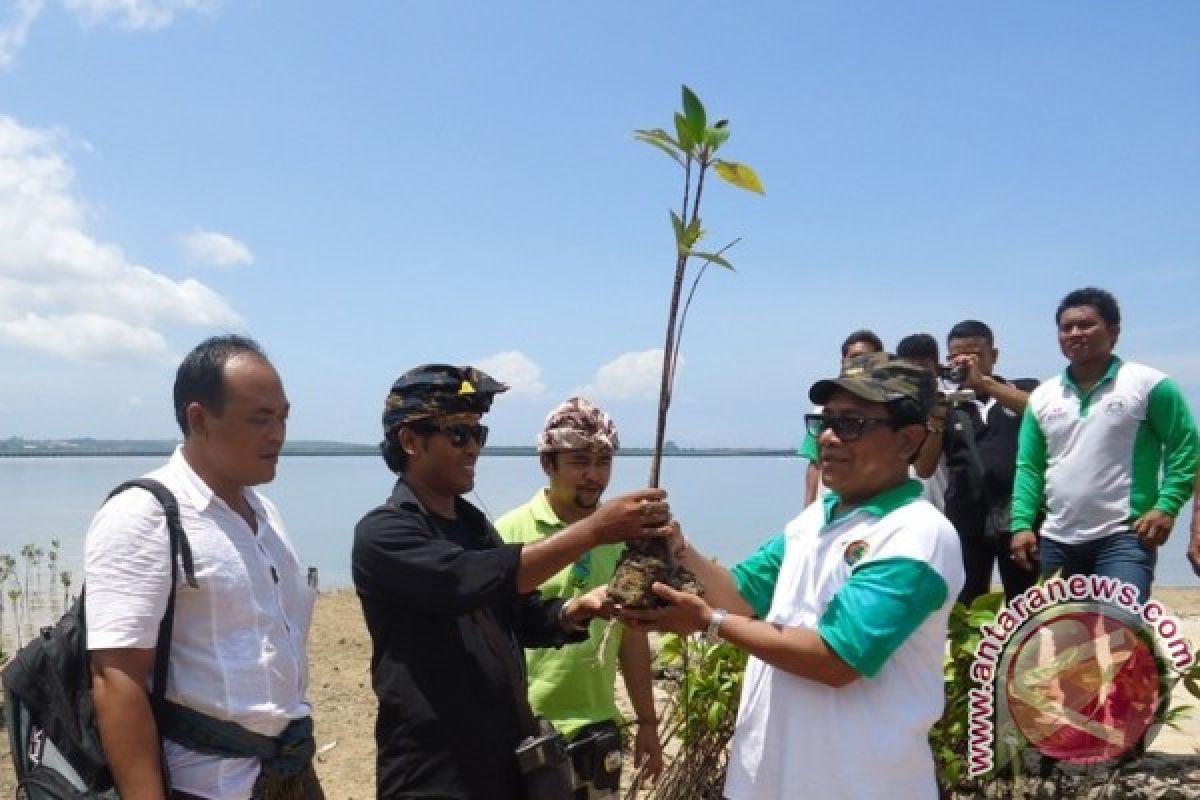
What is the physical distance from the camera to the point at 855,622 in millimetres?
1854

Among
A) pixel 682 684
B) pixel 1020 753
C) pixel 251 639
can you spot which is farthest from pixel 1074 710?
pixel 251 639

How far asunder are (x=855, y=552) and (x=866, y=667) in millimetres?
243

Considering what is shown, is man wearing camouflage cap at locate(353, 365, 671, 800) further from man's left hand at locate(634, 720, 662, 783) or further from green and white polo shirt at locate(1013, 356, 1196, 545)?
green and white polo shirt at locate(1013, 356, 1196, 545)

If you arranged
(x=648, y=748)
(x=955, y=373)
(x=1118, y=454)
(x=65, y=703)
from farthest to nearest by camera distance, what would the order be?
(x=955, y=373) → (x=1118, y=454) → (x=648, y=748) → (x=65, y=703)

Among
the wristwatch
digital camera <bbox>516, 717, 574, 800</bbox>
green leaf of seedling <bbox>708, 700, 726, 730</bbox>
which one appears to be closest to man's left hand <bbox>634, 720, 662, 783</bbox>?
green leaf of seedling <bbox>708, 700, 726, 730</bbox>

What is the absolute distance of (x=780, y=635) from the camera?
1.94m

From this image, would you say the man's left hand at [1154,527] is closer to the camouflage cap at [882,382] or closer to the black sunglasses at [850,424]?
the camouflage cap at [882,382]

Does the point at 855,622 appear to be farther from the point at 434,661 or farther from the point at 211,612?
the point at 211,612

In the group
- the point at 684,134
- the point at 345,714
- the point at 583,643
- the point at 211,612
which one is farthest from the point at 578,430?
the point at 345,714

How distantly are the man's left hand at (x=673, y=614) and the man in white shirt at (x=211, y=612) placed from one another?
0.77 metres

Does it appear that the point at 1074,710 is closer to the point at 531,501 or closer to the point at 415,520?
the point at 531,501

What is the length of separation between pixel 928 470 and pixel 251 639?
353cm

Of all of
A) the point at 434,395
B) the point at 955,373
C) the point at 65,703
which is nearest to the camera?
the point at 65,703

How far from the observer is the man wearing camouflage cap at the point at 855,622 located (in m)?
1.88
